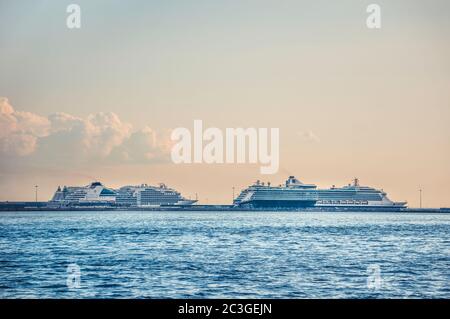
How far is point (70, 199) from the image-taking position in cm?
19888

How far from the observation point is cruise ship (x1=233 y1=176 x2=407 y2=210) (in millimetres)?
171875

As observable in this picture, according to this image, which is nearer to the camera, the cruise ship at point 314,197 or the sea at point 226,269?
the sea at point 226,269

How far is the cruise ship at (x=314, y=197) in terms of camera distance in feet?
564

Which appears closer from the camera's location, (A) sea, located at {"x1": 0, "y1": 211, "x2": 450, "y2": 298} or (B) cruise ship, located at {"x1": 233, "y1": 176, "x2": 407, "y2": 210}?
(A) sea, located at {"x1": 0, "y1": 211, "x2": 450, "y2": 298}

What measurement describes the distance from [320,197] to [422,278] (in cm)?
14332

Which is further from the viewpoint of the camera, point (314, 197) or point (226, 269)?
point (314, 197)

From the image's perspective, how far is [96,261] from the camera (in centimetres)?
3803

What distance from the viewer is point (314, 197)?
17262 cm
